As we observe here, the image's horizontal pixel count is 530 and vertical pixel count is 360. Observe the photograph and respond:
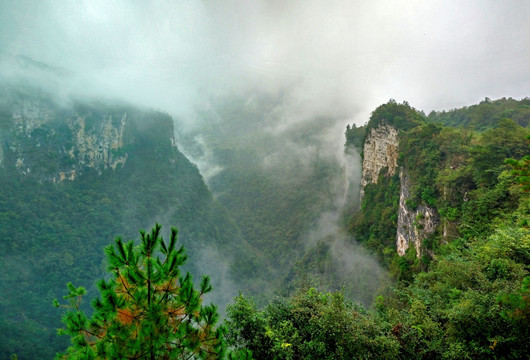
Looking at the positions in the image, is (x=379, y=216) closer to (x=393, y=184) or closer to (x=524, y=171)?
(x=393, y=184)

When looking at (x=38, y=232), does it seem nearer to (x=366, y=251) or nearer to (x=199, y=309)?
(x=366, y=251)

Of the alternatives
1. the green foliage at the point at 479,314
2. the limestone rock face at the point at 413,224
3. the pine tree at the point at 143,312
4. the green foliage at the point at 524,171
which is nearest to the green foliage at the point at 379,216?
the limestone rock face at the point at 413,224

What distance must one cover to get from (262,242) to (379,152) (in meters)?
55.7

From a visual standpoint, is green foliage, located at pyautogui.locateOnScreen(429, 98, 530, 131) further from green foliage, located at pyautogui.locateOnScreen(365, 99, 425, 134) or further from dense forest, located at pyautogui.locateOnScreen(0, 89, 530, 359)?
green foliage, located at pyautogui.locateOnScreen(365, 99, 425, 134)

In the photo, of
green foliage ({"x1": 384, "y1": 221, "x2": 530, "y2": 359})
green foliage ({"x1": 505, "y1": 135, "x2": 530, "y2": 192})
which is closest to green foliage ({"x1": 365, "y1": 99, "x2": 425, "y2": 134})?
green foliage ({"x1": 384, "y1": 221, "x2": 530, "y2": 359})

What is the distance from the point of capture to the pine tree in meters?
3.80

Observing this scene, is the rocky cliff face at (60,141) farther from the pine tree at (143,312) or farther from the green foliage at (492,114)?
the green foliage at (492,114)

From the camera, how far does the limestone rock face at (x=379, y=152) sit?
39.2 metres

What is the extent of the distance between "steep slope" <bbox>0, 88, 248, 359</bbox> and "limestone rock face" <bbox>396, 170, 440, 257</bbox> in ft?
148

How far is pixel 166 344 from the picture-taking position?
418cm

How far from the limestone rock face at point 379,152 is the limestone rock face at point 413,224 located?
6.67 meters

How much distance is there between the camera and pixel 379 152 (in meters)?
43.4

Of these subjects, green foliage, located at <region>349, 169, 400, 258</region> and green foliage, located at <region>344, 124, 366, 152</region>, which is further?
green foliage, located at <region>344, 124, 366, 152</region>

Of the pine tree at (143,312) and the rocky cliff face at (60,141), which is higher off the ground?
the rocky cliff face at (60,141)
